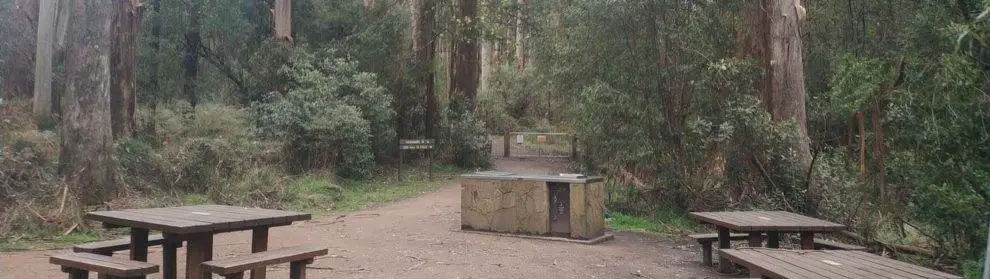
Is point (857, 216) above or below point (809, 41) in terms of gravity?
below

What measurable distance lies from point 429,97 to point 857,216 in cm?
1476

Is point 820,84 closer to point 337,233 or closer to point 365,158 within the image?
point 365,158

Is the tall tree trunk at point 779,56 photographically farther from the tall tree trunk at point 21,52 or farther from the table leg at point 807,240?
the tall tree trunk at point 21,52

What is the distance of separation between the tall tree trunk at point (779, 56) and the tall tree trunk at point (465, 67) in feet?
35.4

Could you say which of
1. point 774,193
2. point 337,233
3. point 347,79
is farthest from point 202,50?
point 774,193

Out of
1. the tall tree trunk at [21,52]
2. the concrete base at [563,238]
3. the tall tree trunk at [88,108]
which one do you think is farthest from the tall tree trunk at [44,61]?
the concrete base at [563,238]

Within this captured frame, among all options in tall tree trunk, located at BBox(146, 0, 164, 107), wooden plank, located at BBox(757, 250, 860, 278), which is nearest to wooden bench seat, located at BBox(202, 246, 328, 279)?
wooden plank, located at BBox(757, 250, 860, 278)

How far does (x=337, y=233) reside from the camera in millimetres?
11531

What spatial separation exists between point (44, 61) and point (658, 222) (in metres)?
18.4

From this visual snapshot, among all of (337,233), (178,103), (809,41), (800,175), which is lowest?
(337,233)

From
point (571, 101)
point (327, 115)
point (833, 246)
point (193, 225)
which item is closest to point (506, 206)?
point (833, 246)

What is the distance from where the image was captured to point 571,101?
17.2 meters

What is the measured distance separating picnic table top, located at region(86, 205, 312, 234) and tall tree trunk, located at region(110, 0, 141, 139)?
11.3 m

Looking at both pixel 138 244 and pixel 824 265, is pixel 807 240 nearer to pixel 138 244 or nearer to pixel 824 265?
pixel 824 265
